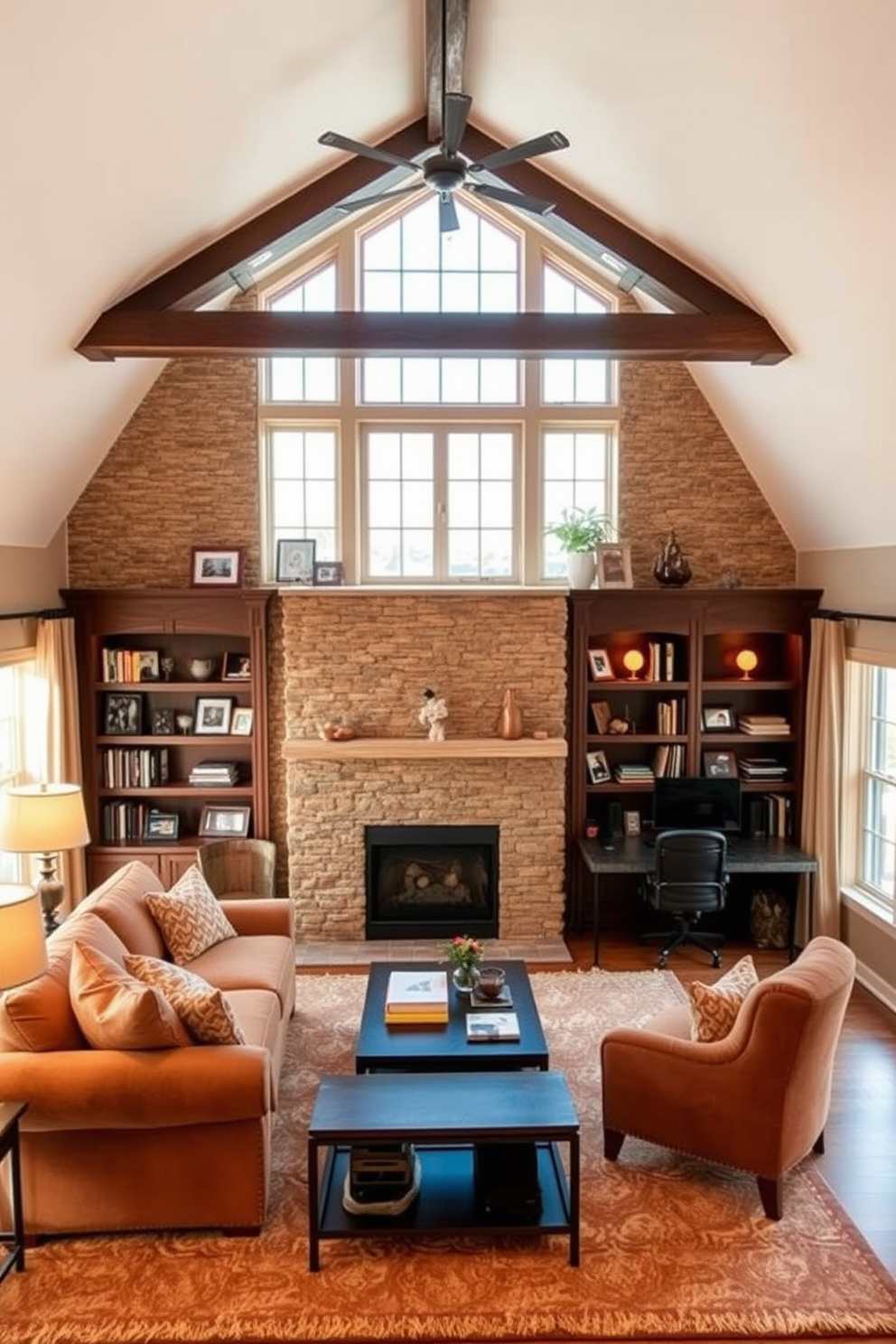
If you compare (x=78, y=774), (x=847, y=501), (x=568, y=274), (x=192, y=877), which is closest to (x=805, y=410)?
(x=847, y=501)

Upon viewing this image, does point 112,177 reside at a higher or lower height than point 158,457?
higher

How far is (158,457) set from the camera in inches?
268

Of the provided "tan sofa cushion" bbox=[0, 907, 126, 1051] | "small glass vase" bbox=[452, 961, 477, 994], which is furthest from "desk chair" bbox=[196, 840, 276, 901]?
"tan sofa cushion" bbox=[0, 907, 126, 1051]

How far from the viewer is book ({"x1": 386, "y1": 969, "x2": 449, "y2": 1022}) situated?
432 cm

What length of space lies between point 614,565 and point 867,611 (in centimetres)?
173

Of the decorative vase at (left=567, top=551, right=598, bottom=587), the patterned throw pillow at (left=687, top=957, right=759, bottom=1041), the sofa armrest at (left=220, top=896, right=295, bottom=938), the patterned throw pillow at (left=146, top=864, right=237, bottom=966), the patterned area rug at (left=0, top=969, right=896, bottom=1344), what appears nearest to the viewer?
the patterned area rug at (left=0, top=969, right=896, bottom=1344)

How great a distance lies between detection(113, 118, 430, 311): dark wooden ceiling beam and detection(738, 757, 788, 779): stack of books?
475 centimetres

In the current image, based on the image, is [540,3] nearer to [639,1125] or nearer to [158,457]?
[158,457]

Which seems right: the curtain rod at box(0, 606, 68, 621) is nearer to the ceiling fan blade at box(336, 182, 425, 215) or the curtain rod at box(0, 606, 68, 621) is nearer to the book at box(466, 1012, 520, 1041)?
the ceiling fan blade at box(336, 182, 425, 215)

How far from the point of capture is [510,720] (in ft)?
21.7

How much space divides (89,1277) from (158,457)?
5.15 meters

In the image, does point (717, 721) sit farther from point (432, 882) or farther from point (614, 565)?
point (432, 882)

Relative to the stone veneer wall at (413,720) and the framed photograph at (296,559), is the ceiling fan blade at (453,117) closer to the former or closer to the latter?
the stone veneer wall at (413,720)

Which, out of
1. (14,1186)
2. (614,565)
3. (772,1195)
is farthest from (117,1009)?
(614,565)
